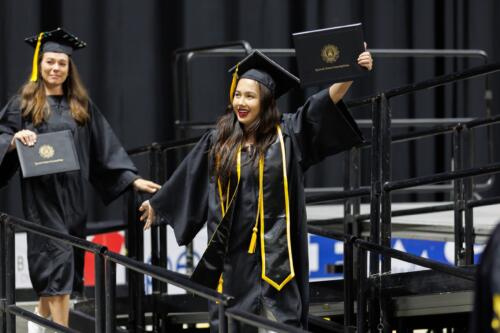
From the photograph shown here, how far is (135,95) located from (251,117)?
5307mm

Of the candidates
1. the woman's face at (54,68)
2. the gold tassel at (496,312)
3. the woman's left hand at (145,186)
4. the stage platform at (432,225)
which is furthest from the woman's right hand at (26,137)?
the gold tassel at (496,312)

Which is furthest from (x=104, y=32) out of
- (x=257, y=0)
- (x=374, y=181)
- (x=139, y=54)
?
(x=374, y=181)

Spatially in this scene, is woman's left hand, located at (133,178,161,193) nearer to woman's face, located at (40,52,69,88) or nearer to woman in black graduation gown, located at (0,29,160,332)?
woman in black graduation gown, located at (0,29,160,332)

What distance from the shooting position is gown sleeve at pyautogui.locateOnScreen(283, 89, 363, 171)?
4.27 m

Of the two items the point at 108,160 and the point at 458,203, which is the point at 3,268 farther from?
the point at 458,203

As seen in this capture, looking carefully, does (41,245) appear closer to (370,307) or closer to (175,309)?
(175,309)

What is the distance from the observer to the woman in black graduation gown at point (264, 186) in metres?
4.18

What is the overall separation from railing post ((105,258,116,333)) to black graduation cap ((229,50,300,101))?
30.6 inches

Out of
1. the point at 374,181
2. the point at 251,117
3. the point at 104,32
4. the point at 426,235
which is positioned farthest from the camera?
the point at 104,32

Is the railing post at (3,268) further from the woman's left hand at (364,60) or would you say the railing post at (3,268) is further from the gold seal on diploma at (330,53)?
the woman's left hand at (364,60)

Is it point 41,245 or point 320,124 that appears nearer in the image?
point 320,124

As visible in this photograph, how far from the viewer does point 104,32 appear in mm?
9320

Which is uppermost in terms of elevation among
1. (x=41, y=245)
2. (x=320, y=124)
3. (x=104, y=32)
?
(x=104, y=32)

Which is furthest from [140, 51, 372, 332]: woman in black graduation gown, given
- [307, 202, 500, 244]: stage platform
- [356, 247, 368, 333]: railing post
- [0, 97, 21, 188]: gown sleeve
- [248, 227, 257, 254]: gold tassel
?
[307, 202, 500, 244]: stage platform
